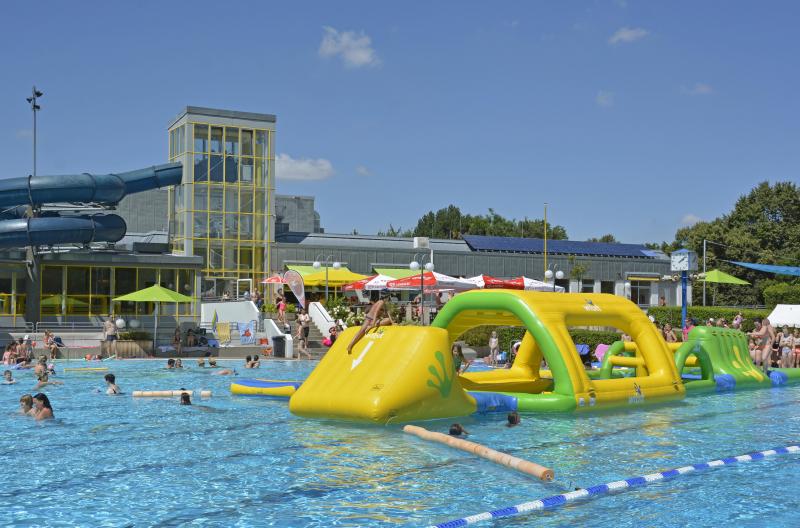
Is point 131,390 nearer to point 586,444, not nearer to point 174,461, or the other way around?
point 174,461

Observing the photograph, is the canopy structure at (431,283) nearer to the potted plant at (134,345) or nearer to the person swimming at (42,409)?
the potted plant at (134,345)

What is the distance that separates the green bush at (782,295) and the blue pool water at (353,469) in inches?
1304

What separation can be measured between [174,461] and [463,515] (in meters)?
4.01

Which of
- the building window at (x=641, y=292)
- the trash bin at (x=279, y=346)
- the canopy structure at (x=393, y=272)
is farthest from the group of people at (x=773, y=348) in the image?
the building window at (x=641, y=292)

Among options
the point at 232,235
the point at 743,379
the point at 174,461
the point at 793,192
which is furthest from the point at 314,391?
the point at 793,192

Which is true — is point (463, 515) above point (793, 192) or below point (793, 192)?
below

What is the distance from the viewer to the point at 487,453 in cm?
979

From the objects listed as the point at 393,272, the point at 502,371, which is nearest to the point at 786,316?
the point at 502,371

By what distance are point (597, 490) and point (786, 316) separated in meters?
26.3

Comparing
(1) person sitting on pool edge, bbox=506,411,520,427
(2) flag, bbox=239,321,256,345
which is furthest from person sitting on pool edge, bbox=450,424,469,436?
(2) flag, bbox=239,321,256,345

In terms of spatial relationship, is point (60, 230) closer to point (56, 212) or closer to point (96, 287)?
point (56, 212)

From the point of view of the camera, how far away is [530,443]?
36.8 ft

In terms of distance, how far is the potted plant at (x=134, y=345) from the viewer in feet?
84.1

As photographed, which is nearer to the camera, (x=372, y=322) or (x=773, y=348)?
(x=372, y=322)
